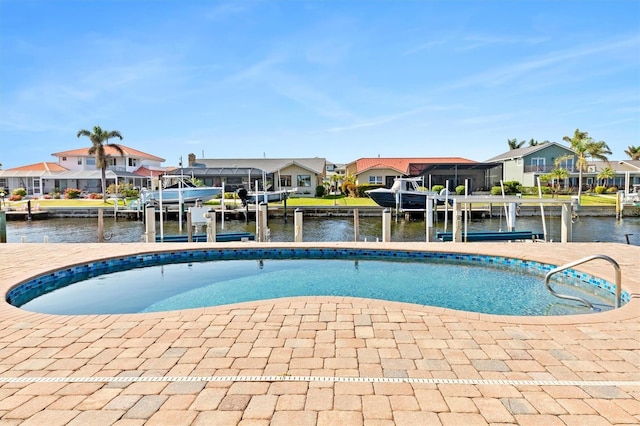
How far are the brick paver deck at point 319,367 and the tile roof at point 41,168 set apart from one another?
4995 cm

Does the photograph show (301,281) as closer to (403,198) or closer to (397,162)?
(403,198)

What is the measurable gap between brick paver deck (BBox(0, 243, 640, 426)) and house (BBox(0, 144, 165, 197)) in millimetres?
42208

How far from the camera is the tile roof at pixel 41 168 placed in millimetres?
47250

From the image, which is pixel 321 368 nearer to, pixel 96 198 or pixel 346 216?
pixel 346 216

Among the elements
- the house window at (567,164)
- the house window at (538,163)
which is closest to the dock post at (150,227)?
the house window at (538,163)

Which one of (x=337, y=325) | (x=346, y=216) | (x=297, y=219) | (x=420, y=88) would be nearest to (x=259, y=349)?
(x=337, y=325)

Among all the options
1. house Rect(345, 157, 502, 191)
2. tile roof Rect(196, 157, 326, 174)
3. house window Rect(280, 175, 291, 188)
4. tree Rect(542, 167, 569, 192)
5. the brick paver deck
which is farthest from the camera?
tile roof Rect(196, 157, 326, 174)

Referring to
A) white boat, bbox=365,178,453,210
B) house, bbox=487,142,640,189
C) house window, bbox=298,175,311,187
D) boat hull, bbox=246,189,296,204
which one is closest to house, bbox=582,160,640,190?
house, bbox=487,142,640,189

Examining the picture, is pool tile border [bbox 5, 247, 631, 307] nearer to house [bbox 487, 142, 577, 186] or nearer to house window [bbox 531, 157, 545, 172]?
house [bbox 487, 142, 577, 186]

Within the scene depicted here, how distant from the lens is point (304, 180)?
41094 mm

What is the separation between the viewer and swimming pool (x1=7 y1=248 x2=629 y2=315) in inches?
283

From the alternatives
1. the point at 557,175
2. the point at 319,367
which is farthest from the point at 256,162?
the point at 319,367

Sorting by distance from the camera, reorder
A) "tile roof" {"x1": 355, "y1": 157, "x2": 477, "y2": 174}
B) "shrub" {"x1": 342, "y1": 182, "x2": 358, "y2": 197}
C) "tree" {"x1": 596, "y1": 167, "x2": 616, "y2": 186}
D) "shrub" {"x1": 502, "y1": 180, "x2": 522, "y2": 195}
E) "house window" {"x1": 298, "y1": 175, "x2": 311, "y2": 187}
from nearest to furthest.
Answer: "shrub" {"x1": 502, "y1": 180, "x2": 522, "y2": 195}, "shrub" {"x1": 342, "y1": 182, "x2": 358, "y2": 197}, "house window" {"x1": 298, "y1": 175, "x2": 311, "y2": 187}, "tree" {"x1": 596, "y1": 167, "x2": 616, "y2": 186}, "tile roof" {"x1": 355, "y1": 157, "x2": 477, "y2": 174}

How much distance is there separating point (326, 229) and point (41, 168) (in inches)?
1631
